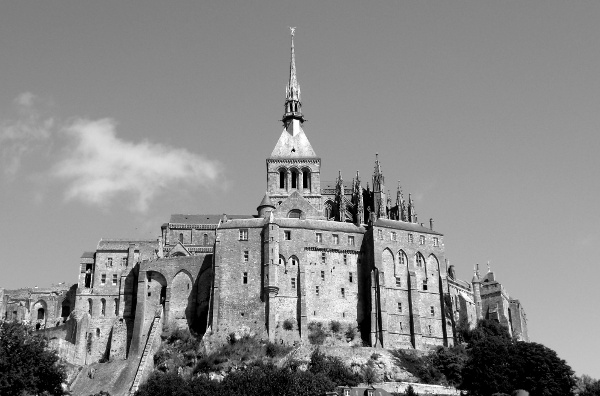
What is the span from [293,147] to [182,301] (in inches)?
1333

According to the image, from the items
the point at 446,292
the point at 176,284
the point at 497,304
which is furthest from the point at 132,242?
the point at 497,304

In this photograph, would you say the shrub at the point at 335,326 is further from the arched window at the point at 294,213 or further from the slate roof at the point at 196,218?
the slate roof at the point at 196,218

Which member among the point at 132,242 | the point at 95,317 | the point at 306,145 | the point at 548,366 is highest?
the point at 306,145

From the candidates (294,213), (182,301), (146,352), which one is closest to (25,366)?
(146,352)

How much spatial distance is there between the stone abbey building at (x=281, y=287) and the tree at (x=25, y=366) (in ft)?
52.5

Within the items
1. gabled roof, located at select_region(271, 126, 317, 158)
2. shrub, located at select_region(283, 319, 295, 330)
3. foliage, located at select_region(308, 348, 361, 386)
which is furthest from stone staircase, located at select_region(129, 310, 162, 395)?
gabled roof, located at select_region(271, 126, 317, 158)

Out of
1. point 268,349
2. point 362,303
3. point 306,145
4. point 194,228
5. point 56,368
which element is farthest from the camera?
point 306,145

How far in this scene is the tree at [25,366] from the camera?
3469 inches

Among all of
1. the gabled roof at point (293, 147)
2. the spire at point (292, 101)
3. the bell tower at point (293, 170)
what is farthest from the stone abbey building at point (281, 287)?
the spire at point (292, 101)

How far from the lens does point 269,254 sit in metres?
111

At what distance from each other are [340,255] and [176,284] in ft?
64.2

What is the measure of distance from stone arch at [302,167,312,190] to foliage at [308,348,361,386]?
36.4 metres

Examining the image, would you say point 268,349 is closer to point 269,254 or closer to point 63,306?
point 269,254

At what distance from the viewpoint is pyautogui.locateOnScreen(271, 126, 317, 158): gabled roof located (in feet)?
449
